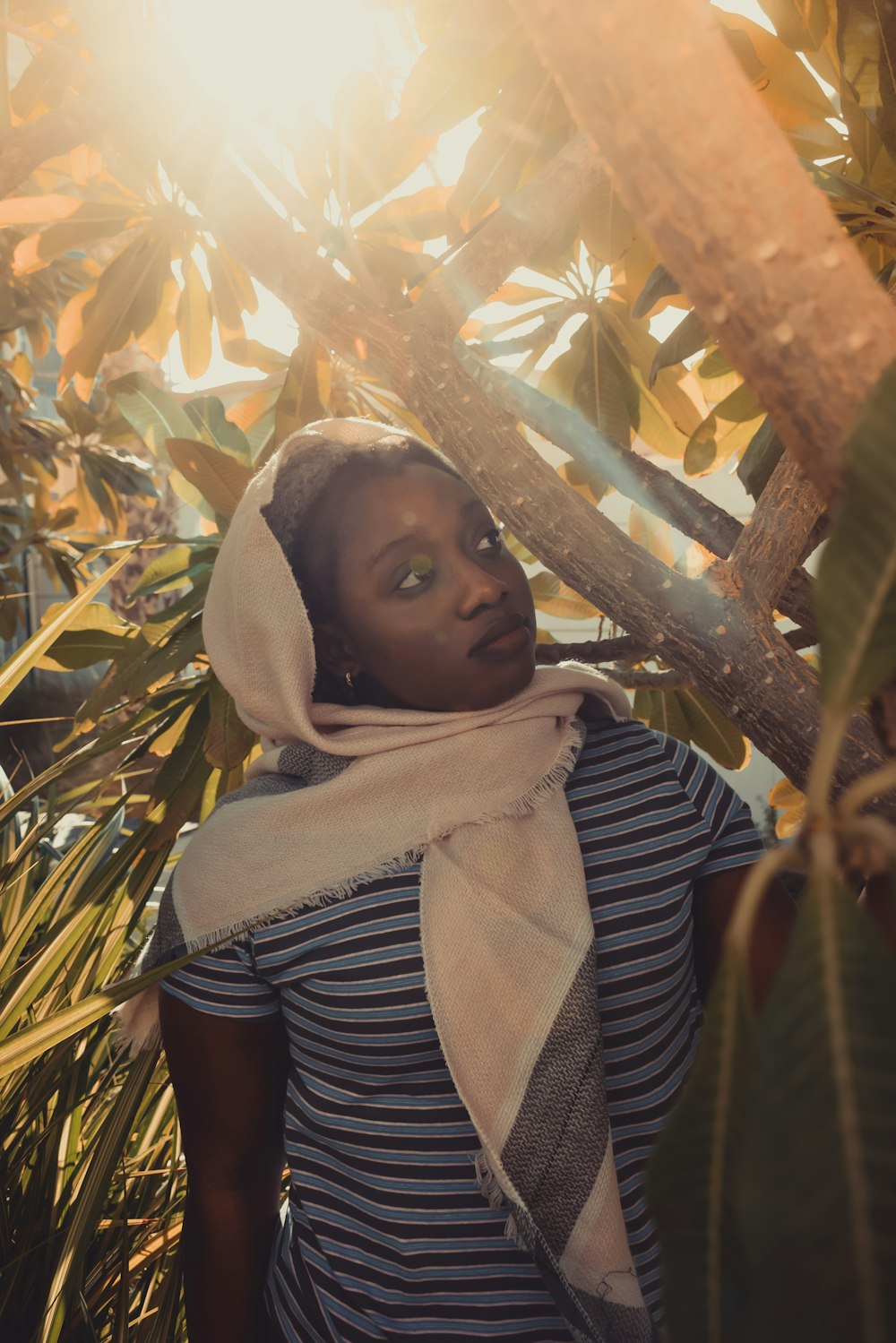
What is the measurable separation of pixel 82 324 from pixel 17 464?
242 cm

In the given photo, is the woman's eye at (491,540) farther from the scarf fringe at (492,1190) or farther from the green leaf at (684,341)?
the scarf fringe at (492,1190)

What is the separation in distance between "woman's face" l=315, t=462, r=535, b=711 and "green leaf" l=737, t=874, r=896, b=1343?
0.90m

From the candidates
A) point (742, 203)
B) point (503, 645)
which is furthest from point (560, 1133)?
point (742, 203)

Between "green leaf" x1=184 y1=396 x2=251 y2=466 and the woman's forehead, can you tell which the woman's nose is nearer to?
the woman's forehead

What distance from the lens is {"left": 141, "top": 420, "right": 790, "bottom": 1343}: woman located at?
3.41ft

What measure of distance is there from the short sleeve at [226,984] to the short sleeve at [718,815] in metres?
0.55

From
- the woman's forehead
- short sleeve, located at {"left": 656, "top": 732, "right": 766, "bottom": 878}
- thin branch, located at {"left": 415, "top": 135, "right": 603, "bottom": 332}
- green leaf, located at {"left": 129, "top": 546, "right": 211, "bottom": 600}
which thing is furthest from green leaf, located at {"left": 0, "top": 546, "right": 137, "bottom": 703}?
short sleeve, located at {"left": 656, "top": 732, "right": 766, "bottom": 878}

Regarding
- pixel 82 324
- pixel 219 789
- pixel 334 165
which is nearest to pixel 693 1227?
pixel 334 165

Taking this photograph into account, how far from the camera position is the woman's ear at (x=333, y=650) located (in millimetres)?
1309

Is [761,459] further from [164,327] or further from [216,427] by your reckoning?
[164,327]

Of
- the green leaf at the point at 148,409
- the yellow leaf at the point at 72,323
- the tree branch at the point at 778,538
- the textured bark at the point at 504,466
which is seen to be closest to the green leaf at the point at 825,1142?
the textured bark at the point at 504,466

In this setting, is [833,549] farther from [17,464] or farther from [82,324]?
[17,464]

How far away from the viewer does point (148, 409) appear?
6.65ft

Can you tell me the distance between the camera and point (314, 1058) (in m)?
1.15
